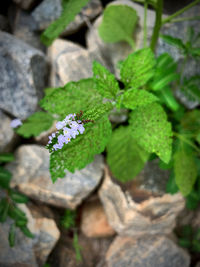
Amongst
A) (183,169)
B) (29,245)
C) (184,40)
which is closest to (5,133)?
(29,245)

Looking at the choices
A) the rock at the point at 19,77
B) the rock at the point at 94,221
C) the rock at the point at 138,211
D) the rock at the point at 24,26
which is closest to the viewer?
the rock at the point at 19,77

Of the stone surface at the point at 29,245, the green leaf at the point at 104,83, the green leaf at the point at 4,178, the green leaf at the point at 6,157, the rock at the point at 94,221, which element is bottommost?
the rock at the point at 94,221

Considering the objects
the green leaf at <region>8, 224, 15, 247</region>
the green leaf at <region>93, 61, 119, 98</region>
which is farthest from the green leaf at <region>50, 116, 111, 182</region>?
the green leaf at <region>8, 224, 15, 247</region>

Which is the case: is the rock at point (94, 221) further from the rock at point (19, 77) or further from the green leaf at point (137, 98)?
the green leaf at point (137, 98)

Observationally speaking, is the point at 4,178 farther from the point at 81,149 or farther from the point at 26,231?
the point at 81,149

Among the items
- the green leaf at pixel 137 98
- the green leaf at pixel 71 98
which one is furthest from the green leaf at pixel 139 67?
the green leaf at pixel 71 98

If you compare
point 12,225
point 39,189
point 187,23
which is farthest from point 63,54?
point 12,225

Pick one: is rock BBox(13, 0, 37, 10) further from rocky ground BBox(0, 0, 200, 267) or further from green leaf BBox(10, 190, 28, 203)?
green leaf BBox(10, 190, 28, 203)
